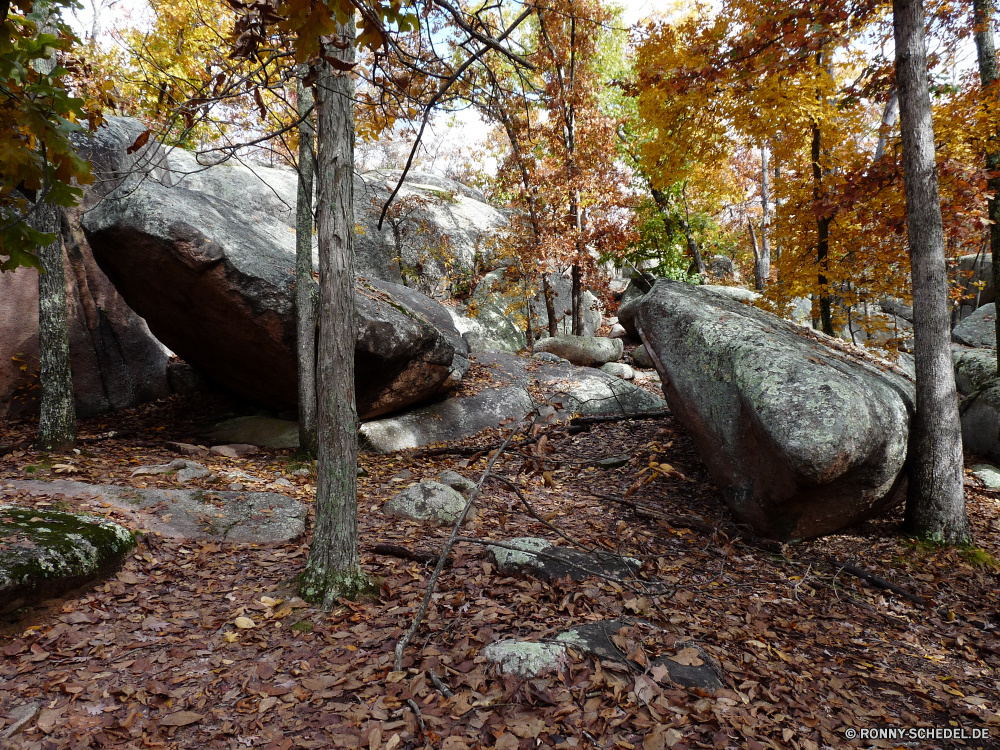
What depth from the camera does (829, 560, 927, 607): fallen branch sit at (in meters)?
4.84

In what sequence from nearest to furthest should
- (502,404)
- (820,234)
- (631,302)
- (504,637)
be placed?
(504,637)
(820,234)
(502,404)
(631,302)

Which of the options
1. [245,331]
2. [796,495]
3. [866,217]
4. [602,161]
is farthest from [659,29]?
[245,331]

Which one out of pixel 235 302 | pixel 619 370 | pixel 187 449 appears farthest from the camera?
pixel 619 370

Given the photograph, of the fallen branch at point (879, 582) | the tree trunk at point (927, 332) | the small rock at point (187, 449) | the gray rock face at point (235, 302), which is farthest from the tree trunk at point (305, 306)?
the tree trunk at point (927, 332)

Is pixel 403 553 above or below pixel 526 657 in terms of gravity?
above

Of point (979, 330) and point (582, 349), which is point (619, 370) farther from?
point (979, 330)

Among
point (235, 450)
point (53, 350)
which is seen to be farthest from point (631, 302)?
point (53, 350)

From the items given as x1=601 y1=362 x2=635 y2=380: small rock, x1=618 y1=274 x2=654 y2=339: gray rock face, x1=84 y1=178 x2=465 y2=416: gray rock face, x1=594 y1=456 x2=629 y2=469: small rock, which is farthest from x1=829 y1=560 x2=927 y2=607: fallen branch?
x1=618 y1=274 x2=654 y2=339: gray rock face

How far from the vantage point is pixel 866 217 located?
26.7 ft

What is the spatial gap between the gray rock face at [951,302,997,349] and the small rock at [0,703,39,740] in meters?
18.5

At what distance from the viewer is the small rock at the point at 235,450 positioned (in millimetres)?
7918

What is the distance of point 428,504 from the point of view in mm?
6113

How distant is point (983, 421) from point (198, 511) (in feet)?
34.7

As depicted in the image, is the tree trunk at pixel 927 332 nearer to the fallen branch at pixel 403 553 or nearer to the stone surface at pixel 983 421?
the stone surface at pixel 983 421
